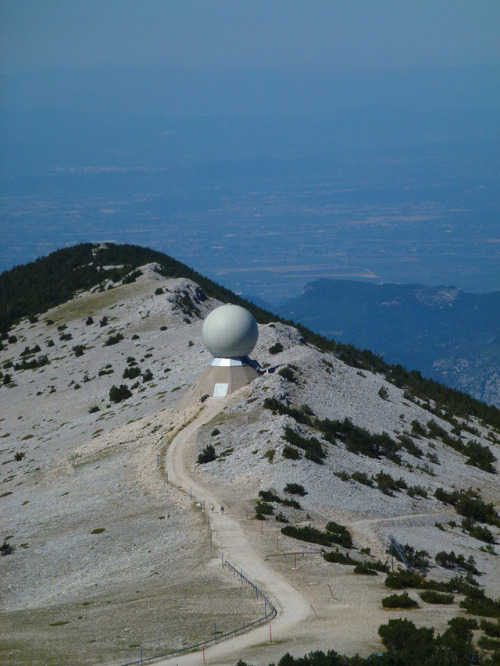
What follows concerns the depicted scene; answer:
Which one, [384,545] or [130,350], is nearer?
[384,545]

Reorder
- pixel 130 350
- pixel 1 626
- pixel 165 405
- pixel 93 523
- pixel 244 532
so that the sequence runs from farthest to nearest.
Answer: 1. pixel 130 350
2. pixel 165 405
3. pixel 93 523
4. pixel 244 532
5. pixel 1 626

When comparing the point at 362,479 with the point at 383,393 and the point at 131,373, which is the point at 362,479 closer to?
the point at 383,393

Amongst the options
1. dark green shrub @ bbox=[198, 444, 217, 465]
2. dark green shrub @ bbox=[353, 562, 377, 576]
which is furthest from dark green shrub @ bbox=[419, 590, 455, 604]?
dark green shrub @ bbox=[198, 444, 217, 465]

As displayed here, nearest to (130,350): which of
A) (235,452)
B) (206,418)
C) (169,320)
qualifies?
(169,320)

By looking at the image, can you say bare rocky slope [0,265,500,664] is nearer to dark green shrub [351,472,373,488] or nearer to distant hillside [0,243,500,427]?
dark green shrub [351,472,373,488]

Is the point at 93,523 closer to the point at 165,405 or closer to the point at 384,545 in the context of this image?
the point at 384,545

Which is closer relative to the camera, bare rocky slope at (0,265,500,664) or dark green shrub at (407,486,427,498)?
bare rocky slope at (0,265,500,664)
